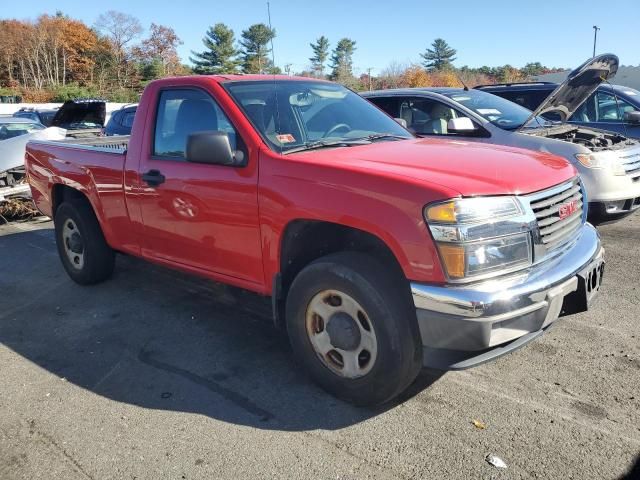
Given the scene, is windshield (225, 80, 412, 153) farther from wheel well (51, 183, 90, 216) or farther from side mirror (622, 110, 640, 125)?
side mirror (622, 110, 640, 125)

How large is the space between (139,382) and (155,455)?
83 centimetres

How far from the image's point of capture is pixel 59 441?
294cm

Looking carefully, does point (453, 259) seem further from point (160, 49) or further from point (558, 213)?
point (160, 49)

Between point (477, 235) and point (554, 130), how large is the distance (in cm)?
482

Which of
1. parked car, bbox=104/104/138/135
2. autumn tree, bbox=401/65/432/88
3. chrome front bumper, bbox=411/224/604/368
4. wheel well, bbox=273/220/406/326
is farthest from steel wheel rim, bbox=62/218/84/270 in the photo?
autumn tree, bbox=401/65/432/88

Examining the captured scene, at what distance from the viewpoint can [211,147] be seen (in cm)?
332

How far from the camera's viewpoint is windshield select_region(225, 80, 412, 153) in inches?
142

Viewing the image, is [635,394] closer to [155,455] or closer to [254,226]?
[254,226]

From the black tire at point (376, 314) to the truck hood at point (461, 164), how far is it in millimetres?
536

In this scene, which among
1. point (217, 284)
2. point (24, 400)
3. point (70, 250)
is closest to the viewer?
point (24, 400)

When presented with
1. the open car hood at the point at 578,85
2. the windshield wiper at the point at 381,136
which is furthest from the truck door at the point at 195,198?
the open car hood at the point at 578,85

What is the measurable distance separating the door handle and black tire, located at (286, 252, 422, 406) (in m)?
1.45

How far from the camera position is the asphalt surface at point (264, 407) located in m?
2.68

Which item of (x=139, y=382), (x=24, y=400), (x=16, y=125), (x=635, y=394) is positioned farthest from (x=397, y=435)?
(x=16, y=125)
